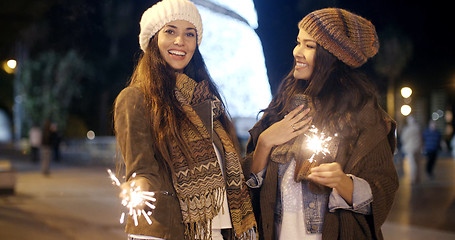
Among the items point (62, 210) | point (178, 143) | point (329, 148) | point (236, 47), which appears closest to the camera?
point (178, 143)

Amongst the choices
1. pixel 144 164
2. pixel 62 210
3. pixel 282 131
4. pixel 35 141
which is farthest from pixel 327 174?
pixel 35 141

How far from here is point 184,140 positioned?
89.3 inches

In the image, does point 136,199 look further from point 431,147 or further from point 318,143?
point 431,147

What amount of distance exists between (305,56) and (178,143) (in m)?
0.77

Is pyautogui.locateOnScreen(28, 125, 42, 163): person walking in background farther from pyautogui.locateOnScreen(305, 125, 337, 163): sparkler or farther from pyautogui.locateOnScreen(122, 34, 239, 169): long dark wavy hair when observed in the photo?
pyautogui.locateOnScreen(305, 125, 337, 163): sparkler

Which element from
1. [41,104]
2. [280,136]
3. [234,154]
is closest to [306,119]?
[280,136]

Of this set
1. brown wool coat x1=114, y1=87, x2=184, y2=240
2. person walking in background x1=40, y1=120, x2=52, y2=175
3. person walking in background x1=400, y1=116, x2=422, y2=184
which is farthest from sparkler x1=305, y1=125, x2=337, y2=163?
person walking in background x1=40, y1=120, x2=52, y2=175

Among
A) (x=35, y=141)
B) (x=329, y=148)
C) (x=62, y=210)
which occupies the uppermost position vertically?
(x=35, y=141)

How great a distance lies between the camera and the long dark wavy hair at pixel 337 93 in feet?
7.80

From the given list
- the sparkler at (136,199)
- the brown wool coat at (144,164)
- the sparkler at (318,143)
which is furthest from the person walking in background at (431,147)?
the sparkler at (136,199)

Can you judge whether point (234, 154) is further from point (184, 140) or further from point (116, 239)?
point (116, 239)

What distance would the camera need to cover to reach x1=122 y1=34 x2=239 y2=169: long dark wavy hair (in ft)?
7.29

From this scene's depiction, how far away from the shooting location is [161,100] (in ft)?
7.51

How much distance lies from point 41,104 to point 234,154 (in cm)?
2578
